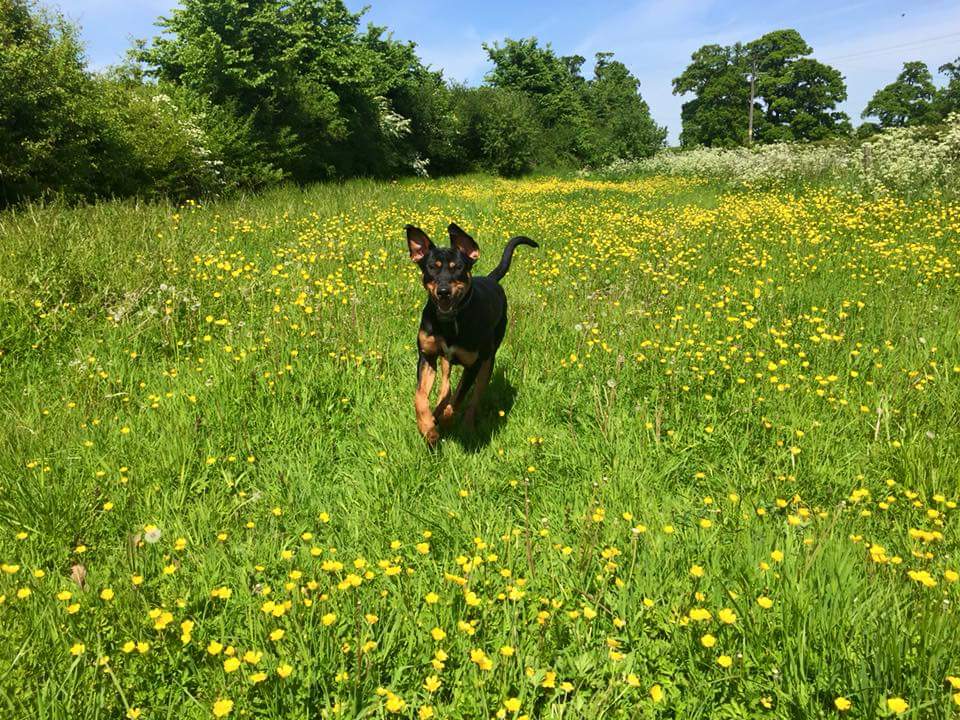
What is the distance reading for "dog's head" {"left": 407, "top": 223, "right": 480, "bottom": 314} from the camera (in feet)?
11.7

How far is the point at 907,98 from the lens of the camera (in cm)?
7062

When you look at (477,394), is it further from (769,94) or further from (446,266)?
(769,94)

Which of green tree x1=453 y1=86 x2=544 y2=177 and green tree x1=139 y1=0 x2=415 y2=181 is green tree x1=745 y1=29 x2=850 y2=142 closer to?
green tree x1=453 y1=86 x2=544 y2=177

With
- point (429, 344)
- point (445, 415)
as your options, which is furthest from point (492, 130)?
point (445, 415)

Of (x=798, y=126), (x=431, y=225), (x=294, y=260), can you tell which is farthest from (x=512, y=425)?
(x=798, y=126)

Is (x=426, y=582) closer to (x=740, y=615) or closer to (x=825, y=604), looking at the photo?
(x=740, y=615)

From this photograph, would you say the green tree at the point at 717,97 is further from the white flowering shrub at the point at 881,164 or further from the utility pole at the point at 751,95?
the white flowering shrub at the point at 881,164

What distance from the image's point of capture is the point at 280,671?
6.07 ft

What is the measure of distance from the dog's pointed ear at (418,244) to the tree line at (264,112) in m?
8.51

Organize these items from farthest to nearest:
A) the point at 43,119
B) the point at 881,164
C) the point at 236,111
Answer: the point at 236,111 → the point at 881,164 → the point at 43,119

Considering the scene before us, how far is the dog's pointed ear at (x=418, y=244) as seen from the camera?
389 centimetres

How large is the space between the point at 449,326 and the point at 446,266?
1.31 ft

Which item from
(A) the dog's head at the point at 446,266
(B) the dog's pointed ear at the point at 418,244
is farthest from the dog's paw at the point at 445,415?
(B) the dog's pointed ear at the point at 418,244

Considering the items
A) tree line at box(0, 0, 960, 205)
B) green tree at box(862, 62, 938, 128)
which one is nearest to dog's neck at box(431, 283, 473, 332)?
tree line at box(0, 0, 960, 205)
